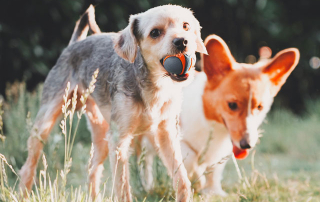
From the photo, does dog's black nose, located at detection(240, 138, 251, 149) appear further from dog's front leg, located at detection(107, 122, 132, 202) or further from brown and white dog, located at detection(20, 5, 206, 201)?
dog's front leg, located at detection(107, 122, 132, 202)

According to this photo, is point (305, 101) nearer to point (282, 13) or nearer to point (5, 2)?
point (282, 13)

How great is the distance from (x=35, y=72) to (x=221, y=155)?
358cm

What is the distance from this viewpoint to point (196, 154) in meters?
4.24

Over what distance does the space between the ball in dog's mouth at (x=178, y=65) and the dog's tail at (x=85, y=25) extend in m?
1.57

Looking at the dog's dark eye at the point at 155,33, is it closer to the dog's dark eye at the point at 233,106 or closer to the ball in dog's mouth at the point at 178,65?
the ball in dog's mouth at the point at 178,65

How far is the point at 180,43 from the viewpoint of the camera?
2.77 m

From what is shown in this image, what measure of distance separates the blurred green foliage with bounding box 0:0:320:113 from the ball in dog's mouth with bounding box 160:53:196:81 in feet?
11.6

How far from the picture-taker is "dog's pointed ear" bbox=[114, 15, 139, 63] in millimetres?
3010

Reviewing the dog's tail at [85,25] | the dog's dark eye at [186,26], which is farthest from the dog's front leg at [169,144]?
the dog's tail at [85,25]

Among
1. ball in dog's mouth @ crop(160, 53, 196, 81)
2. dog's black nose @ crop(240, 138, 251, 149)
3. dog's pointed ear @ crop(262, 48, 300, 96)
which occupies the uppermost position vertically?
ball in dog's mouth @ crop(160, 53, 196, 81)

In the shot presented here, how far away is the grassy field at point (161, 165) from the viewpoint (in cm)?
285

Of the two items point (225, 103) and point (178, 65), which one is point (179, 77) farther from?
point (225, 103)

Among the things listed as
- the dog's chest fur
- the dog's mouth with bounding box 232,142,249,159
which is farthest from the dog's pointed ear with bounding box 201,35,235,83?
the dog's mouth with bounding box 232,142,249,159

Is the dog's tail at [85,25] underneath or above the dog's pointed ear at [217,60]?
above
